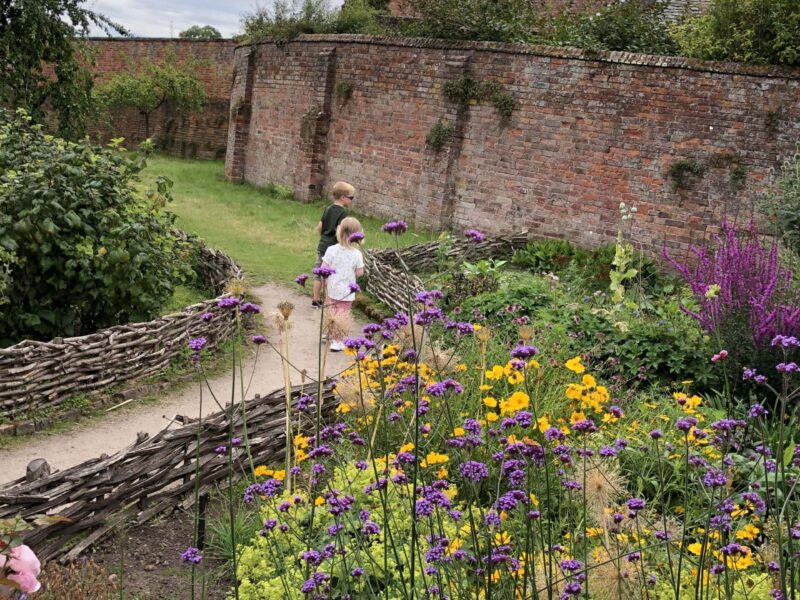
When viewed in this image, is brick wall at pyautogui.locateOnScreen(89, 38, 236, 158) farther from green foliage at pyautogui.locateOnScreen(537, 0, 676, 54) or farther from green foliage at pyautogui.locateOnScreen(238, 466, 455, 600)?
green foliage at pyautogui.locateOnScreen(238, 466, 455, 600)

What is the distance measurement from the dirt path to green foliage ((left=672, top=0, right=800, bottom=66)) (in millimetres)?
7435

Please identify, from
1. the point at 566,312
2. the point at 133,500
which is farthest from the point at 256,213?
the point at 133,500

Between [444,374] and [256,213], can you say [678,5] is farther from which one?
[444,374]

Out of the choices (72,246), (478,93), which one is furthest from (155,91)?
(72,246)

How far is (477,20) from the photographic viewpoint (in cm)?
1652

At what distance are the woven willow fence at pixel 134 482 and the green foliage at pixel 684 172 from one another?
910 centimetres

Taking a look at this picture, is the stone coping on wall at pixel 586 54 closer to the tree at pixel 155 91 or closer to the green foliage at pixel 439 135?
the green foliage at pixel 439 135

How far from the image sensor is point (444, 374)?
5.77 meters

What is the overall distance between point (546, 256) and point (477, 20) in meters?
5.41

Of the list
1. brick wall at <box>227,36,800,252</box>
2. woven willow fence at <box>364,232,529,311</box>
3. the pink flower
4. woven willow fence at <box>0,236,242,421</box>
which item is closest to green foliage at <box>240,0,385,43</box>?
brick wall at <box>227,36,800,252</box>

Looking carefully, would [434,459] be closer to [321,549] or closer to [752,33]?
[321,549]

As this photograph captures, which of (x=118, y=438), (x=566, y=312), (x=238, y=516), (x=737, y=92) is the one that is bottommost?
(x=118, y=438)

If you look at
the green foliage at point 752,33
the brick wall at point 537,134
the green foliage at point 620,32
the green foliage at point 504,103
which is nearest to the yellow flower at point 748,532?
the brick wall at point 537,134

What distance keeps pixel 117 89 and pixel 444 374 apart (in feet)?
87.1
